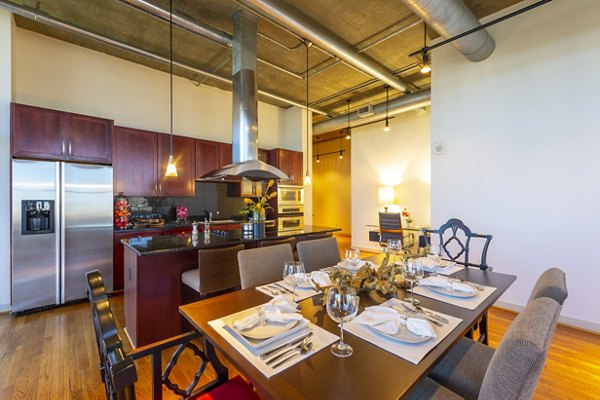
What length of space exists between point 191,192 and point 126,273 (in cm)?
217

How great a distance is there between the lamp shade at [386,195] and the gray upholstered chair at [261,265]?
4.74 meters

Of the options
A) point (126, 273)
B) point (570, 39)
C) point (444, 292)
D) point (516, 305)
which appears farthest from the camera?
point (516, 305)

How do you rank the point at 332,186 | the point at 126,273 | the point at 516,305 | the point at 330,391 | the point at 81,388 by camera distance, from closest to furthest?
the point at 330,391 → the point at 81,388 → the point at 126,273 → the point at 516,305 → the point at 332,186

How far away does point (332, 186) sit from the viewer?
9.16 metres

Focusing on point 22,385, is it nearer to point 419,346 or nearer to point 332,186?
point 419,346

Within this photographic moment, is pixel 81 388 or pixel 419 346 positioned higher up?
pixel 419 346

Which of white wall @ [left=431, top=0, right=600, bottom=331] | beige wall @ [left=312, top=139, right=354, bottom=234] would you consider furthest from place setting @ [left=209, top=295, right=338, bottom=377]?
beige wall @ [left=312, top=139, right=354, bottom=234]

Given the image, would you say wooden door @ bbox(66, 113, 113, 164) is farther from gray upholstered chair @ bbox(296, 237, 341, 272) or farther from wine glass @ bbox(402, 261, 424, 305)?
wine glass @ bbox(402, 261, 424, 305)

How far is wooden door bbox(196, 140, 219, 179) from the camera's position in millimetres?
4535

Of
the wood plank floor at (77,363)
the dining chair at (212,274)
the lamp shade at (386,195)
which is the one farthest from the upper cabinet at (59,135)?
the lamp shade at (386,195)

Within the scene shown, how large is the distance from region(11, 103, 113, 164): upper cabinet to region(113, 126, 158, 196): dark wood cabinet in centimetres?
27

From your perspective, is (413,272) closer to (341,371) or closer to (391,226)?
(341,371)

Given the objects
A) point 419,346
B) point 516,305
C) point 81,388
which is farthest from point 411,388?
point 516,305

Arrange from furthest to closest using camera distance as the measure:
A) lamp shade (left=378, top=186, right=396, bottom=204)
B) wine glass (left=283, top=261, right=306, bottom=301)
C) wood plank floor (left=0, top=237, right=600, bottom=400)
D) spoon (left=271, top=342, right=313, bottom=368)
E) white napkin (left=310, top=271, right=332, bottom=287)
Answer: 1. lamp shade (left=378, top=186, right=396, bottom=204)
2. wood plank floor (left=0, top=237, right=600, bottom=400)
3. white napkin (left=310, top=271, right=332, bottom=287)
4. wine glass (left=283, top=261, right=306, bottom=301)
5. spoon (left=271, top=342, right=313, bottom=368)
